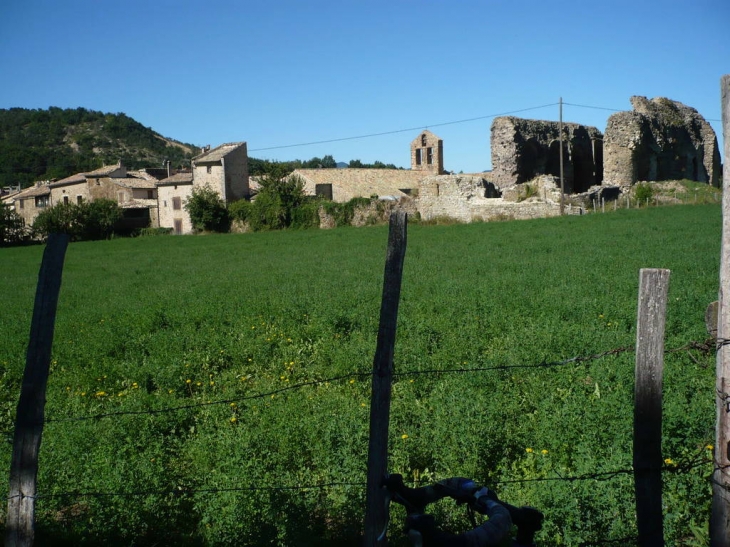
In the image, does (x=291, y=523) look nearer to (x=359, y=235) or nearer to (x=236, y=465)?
(x=236, y=465)

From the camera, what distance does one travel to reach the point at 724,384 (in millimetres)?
3088

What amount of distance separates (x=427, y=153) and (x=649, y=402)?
63.8m

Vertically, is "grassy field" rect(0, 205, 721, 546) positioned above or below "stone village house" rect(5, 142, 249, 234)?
→ below

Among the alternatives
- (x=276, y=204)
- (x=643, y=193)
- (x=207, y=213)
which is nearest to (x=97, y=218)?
(x=207, y=213)

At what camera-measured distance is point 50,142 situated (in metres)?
128

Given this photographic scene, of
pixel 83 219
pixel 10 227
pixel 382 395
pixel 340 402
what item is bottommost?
pixel 340 402

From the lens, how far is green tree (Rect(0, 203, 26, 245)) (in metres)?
56.4

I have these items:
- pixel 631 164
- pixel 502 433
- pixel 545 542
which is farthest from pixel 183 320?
pixel 631 164

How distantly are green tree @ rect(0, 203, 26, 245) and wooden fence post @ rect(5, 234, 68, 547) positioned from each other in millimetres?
61070

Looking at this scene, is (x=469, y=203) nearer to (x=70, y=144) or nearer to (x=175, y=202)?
(x=175, y=202)

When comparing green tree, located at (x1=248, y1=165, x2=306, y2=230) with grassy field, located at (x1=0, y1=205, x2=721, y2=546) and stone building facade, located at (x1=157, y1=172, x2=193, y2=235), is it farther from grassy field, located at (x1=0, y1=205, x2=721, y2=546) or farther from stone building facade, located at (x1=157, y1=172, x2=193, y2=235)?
grassy field, located at (x1=0, y1=205, x2=721, y2=546)

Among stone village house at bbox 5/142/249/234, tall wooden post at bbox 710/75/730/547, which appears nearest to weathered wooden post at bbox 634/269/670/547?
tall wooden post at bbox 710/75/730/547

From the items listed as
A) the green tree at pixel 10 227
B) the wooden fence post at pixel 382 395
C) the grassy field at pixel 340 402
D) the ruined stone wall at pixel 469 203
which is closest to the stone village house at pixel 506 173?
the ruined stone wall at pixel 469 203

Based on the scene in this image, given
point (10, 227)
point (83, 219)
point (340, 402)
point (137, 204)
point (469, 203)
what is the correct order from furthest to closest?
point (137, 204), point (10, 227), point (83, 219), point (469, 203), point (340, 402)
